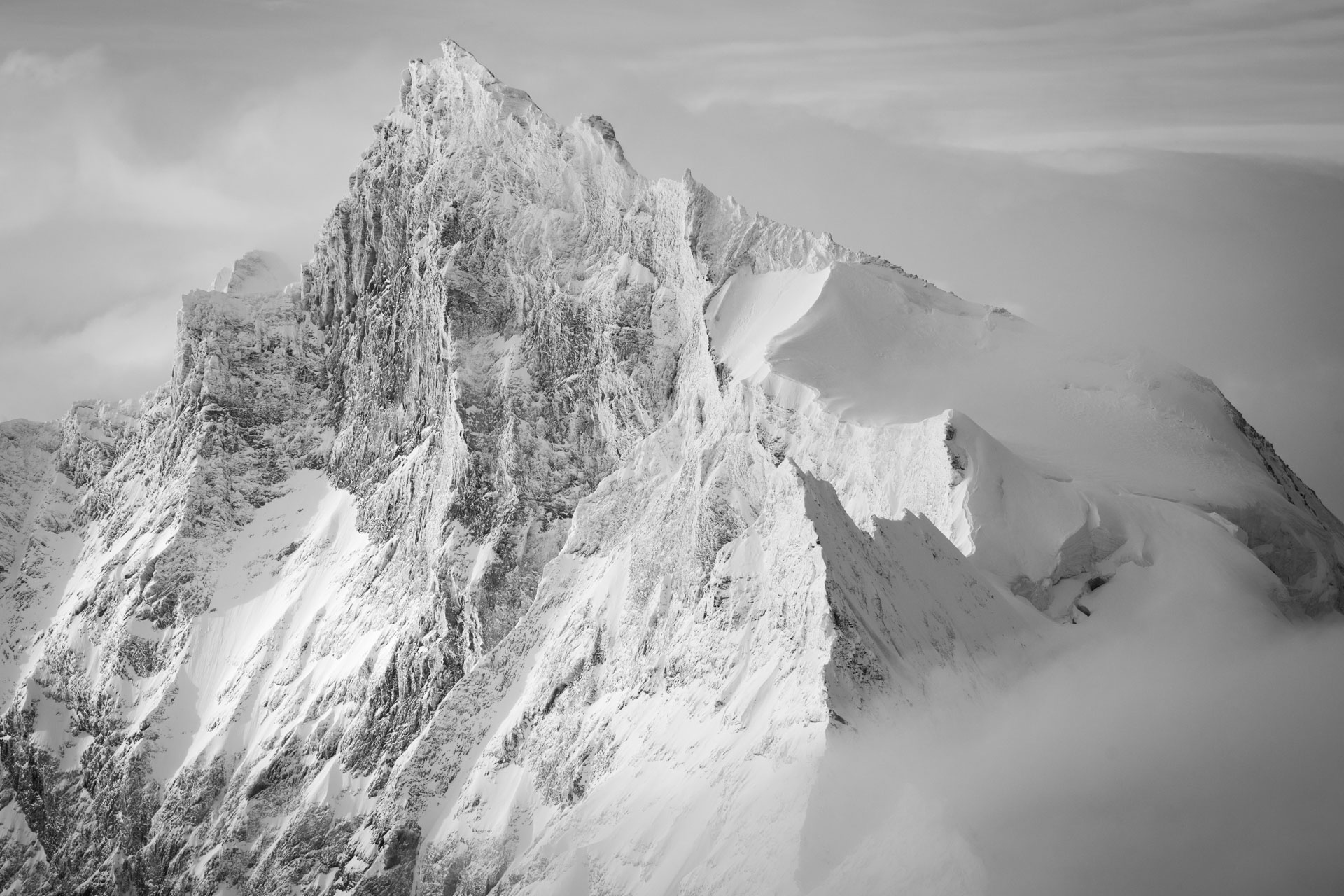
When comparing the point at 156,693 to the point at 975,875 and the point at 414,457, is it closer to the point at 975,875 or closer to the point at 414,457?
the point at 414,457

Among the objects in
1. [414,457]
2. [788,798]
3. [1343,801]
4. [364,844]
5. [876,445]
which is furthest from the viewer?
[414,457]

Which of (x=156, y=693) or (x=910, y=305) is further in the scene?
(x=156, y=693)

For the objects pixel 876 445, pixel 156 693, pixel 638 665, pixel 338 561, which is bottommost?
pixel 156 693

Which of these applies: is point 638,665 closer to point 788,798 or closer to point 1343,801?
point 788,798

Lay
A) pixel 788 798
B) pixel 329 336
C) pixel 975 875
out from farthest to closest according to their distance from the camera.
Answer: pixel 329 336, pixel 788 798, pixel 975 875

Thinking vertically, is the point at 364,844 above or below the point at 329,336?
below

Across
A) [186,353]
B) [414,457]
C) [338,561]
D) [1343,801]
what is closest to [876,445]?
Answer: [1343,801]
